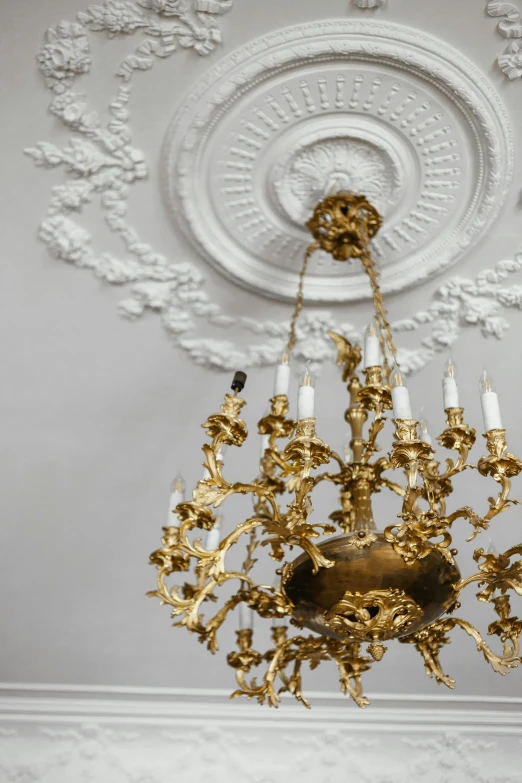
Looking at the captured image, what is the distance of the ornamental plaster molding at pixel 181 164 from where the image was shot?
3.03 m

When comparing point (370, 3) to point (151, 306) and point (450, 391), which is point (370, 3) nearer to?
point (450, 391)

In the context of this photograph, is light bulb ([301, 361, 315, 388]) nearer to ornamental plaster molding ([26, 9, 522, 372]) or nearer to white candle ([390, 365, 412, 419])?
white candle ([390, 365, 412, 419])

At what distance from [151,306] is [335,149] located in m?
1.19

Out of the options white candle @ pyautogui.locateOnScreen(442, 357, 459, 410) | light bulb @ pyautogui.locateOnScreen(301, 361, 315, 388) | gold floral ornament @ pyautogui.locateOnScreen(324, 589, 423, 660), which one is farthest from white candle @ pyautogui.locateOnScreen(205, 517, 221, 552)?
white candle @ pyautogui.locateOnScreen(442, 357, 459, 410)

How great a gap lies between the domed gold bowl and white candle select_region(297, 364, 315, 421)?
0.42 meters

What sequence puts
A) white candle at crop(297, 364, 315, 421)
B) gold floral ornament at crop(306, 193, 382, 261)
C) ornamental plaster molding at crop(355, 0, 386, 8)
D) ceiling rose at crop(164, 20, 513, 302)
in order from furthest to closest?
gold floral ornament at crop(306, 193, 382, 261), ceiling rose at crop(164, 20, 513, 302), ornamental plaster molding at crop(355, 0, 386, 8), white candle at crop(297, 364, 315, 421)

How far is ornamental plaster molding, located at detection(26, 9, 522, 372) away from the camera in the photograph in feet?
9.94

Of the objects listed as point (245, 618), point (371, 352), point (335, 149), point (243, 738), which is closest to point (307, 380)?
point (371, 352)

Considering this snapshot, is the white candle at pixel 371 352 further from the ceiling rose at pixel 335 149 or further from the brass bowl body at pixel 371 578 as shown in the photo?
the ceiling rose at pixel 335 149

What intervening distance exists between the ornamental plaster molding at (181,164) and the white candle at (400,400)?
1.28 m

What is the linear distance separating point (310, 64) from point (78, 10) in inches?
37.6

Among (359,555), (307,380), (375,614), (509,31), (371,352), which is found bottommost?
(375,614)

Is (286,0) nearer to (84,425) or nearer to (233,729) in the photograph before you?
(84,425)

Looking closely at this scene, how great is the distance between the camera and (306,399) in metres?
2.52
